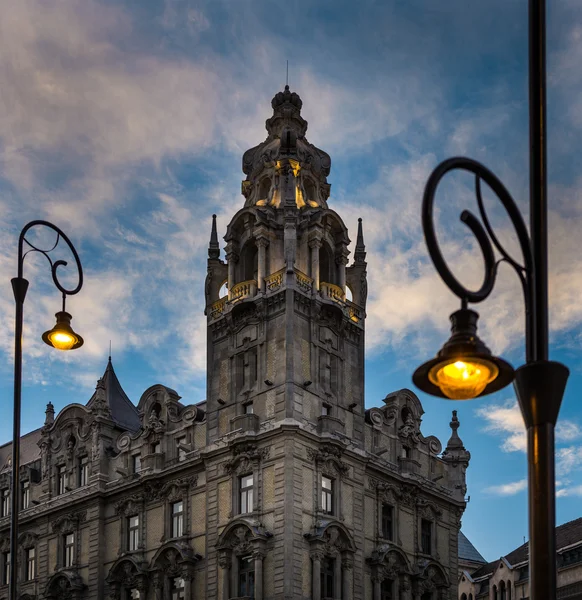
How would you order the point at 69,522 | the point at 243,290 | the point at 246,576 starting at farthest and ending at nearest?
the point at 69,522
the point at 243,290
the point at 246,576

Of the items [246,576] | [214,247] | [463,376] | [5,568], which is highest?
[214,247]

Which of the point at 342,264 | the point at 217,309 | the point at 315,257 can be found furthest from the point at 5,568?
the point at 342,264

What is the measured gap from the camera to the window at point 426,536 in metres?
56.7

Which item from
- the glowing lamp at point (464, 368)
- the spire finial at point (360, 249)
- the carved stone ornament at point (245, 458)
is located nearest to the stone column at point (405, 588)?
the carved stone ornament at point (245, 458)

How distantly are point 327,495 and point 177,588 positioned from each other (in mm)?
9078

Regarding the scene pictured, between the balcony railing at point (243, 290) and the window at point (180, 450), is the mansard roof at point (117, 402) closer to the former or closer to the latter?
the window at point (180, 450)

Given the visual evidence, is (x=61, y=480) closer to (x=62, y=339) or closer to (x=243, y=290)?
(x=243, y=290)

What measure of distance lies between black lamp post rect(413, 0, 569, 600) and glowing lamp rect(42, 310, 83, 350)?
14.1 m

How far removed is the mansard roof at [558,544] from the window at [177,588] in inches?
813

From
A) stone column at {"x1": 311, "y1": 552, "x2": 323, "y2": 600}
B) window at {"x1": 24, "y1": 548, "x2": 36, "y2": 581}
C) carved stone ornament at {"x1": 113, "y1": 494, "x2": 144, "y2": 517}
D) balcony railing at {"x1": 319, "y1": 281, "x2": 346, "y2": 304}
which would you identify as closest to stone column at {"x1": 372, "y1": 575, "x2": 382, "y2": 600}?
stone column at {"x1": 311, "y1": 552, "x2": 323, "y2": 600}

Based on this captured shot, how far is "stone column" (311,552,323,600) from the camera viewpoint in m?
47.6

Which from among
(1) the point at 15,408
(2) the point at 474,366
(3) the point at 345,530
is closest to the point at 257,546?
(3) the point at 345,530

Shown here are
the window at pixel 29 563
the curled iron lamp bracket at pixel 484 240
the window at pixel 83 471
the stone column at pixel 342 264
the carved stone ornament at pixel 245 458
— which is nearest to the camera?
the curled iron lamp bracket at pixel 484 240

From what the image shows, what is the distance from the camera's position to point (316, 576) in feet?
157
